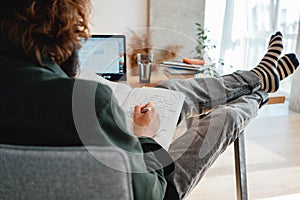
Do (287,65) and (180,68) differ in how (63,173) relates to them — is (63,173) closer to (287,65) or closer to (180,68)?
(287,65)

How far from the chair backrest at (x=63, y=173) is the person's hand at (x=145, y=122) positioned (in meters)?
0.31

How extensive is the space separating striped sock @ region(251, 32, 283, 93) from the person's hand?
563 mm

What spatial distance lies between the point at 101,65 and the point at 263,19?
2552 mm

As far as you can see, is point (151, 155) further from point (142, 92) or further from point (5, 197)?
point (142, 92)

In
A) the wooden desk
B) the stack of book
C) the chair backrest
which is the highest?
the chair backrest

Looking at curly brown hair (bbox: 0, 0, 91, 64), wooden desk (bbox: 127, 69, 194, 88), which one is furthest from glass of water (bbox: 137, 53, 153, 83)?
curly brown hair (bbox: 0, 0, 91, 64)

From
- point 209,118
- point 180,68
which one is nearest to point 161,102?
point 209,118

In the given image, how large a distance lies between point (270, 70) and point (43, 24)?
953 millimetres

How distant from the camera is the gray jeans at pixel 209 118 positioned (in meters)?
0.79

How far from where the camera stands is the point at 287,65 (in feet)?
4.51

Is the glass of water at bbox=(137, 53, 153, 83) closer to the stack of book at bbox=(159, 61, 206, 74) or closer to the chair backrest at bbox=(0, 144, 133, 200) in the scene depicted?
the stack of book at bbox=(159, 61, 206, 74)

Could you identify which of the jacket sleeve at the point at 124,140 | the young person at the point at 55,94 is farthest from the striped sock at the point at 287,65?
the jacket sleeve at the point at 124,140

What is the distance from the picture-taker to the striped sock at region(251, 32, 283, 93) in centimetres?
122

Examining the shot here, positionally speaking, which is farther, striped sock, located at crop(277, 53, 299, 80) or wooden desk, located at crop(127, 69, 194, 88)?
wooden desk, located at crop(127, 69, 194, 88)
